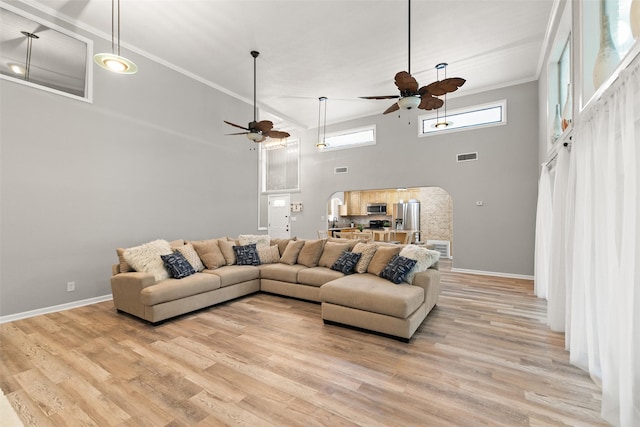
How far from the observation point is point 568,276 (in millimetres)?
2961

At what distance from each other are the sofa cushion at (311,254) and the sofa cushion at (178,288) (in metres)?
1.47

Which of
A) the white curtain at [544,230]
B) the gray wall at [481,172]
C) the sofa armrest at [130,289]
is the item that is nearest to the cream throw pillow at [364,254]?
the white curtain at [544,230]

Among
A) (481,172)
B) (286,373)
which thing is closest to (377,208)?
(481,172)

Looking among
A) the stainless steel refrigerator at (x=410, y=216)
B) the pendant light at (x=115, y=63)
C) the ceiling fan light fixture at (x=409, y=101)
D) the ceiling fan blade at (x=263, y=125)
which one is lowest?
the stainless steel refrigerator at (x=410, y=216)

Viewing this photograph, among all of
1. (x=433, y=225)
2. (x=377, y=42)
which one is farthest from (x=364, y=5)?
(x=433, y=225)

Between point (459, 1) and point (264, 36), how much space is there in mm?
2986

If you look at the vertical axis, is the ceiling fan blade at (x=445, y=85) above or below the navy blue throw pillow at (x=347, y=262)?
above

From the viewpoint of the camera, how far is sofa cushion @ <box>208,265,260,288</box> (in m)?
4.32

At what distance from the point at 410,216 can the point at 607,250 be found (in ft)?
25.1

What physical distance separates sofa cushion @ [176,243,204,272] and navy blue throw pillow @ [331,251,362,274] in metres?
2.21

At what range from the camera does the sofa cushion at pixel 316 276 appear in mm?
4270

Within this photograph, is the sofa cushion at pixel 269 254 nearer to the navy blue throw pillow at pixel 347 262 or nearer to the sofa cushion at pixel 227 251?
the sofa cushion at pixel 227 251

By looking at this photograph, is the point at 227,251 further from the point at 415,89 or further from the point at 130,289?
the point at 415,89

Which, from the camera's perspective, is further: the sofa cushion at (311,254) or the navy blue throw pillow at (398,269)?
the sofa cushion at (311,254)
